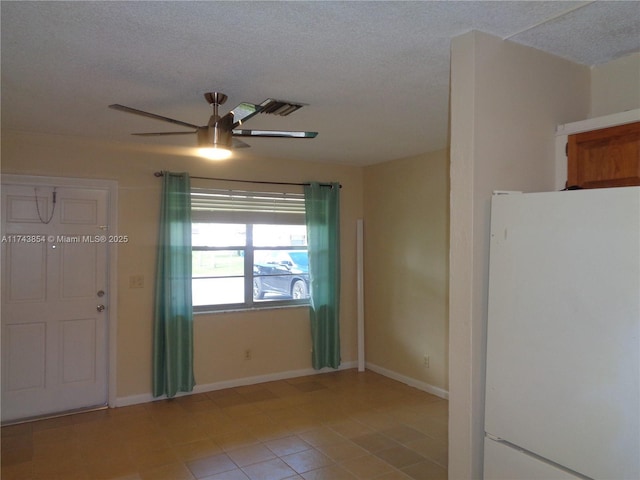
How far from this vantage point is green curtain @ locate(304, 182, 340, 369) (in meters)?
5.03

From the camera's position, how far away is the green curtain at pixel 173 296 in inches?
167

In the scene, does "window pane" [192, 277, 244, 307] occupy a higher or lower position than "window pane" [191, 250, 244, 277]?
lower

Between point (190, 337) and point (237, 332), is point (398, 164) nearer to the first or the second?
point (237, 332)

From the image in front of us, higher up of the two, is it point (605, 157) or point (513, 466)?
point (605, 157)

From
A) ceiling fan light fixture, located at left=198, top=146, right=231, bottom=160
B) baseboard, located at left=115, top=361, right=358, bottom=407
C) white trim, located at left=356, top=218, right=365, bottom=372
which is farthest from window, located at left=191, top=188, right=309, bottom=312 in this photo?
ceiling fan light fixture, located at left=198, top=146, right=231, bottom=160

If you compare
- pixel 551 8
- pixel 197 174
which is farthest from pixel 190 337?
pixel 551 8

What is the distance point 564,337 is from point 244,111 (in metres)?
1.79

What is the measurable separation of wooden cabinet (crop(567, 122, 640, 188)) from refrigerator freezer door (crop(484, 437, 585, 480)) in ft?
3.73

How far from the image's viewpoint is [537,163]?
81.4 inches

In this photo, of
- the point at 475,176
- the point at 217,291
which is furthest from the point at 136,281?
the point at 475,176

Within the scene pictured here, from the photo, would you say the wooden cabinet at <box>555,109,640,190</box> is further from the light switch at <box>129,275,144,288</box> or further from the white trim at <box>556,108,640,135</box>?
the light switch at <box>129,275,144,288</box>

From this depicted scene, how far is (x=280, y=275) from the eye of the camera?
506cm

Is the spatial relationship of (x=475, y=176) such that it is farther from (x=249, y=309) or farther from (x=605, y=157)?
(x=249, y=309)

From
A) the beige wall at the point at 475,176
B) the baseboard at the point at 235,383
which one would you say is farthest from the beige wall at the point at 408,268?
→ the beige wall at the point at 475,176
